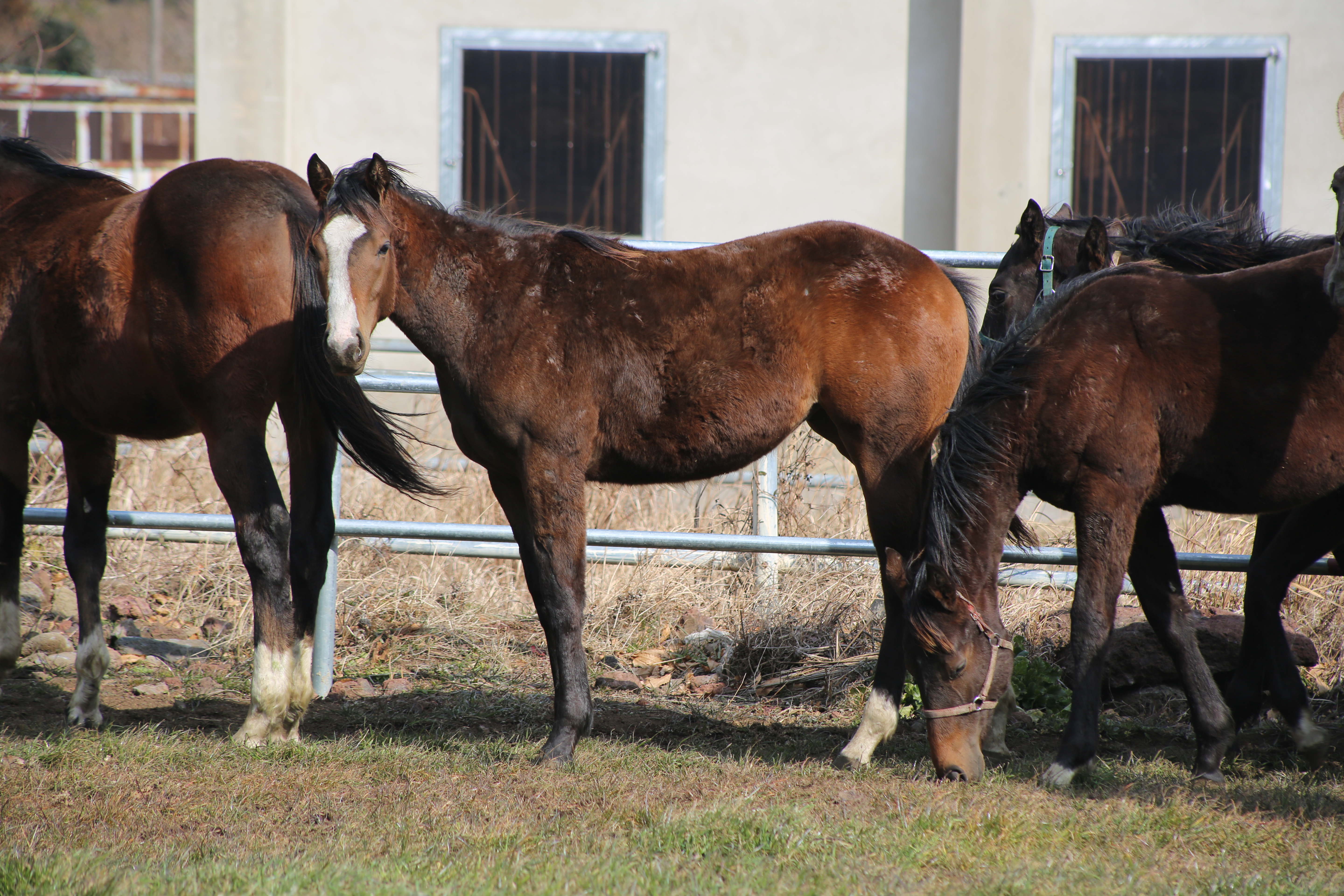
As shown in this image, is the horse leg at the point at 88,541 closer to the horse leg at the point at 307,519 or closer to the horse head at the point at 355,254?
the horse leg at the point at 307,519

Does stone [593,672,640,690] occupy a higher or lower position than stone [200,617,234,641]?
lower

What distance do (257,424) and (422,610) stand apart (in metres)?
2.10

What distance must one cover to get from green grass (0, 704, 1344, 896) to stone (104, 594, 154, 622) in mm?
1804

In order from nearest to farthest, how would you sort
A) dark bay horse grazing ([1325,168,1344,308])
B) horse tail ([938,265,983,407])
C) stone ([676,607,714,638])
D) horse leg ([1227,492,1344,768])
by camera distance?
1. dark bay horse grazing ([1325,168,1344,308])
2. horse leg ([1227,492,1344,768])
3. horse tail ([938,265,983,407])
4. stone ([676,607,714,638])

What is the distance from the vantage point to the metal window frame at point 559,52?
29.1 feet

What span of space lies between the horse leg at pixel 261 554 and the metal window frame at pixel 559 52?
511cm

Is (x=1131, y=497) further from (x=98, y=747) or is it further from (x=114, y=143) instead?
(x=114, y=143)

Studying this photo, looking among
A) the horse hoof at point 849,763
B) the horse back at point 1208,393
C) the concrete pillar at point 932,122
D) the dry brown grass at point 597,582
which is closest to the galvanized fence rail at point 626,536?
the dry brown grass at point 597,582

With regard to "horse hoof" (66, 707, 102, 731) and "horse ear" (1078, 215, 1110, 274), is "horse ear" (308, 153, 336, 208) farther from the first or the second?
"horse ear" (1078, 215, 1110, 274)

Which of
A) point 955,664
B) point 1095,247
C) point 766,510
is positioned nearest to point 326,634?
point 766,510

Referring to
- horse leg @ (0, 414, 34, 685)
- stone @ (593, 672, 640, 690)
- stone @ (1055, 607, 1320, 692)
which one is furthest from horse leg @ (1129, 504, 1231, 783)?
horse leg @ (0, 414, 34, 685)

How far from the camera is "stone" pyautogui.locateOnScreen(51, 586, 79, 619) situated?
6.08 m

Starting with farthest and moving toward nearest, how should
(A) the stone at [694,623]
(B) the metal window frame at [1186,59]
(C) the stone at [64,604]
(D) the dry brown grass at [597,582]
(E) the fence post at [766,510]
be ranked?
(B) the metal window frame at [1186,59] < (C) the stone at [64,604] < (A) the stone at [694,623] < (E) the fence post at [766,510] < (D) the dry brown grass at [597,582]

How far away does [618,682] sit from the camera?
5379 mm
